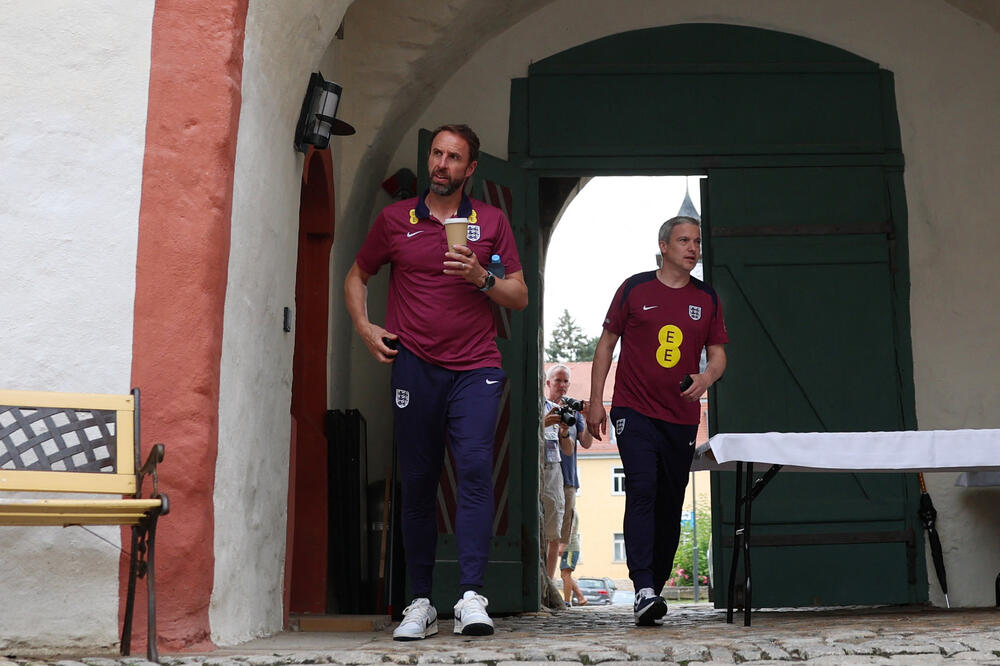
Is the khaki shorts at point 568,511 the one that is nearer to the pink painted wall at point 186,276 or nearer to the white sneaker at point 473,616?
the white sneaker at point 473,616

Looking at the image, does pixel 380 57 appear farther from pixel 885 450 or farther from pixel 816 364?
pixel 885 450

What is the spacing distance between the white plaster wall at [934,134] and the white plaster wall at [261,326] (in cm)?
251

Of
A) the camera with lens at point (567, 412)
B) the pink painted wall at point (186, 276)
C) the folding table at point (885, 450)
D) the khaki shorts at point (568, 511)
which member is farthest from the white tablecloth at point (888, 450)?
the khaki shorts at point (568, 511)

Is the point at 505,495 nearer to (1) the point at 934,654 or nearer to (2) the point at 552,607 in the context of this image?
(2) the point at 552,607

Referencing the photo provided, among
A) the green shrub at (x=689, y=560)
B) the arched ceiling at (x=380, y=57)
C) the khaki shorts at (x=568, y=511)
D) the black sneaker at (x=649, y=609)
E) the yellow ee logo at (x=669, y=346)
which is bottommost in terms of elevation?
the green shrub at (x=689, y=560)

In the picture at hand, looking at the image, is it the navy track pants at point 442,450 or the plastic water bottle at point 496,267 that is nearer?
the navy track pants at point 442,450

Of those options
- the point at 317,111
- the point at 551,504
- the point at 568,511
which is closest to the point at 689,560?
the point at 568,511

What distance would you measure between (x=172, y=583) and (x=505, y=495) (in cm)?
332

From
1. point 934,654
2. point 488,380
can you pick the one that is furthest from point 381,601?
point 934,654

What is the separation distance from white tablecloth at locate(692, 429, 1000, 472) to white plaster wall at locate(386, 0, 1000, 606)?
108 inches

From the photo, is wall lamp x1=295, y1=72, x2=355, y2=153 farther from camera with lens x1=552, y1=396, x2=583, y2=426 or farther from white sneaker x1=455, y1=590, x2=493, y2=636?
camera with lens x1=552, y1=396, x2=583, y2=426

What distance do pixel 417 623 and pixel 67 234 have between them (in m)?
1.63

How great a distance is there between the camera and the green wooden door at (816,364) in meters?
7.05

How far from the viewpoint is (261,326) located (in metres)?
4.66
